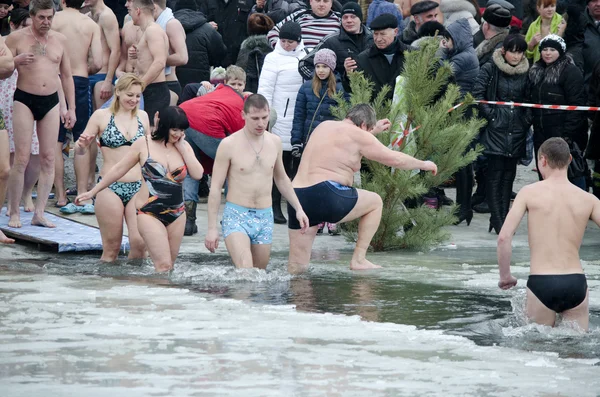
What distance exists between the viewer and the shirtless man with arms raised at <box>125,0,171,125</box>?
39.5 feet

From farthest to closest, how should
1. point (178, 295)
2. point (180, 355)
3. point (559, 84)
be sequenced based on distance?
1. point (559, 84)
2. point (178, 295)
3. point (180, 355)

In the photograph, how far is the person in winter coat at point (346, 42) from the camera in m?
12.4

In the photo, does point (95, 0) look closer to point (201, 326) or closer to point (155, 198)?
point (155, 198)

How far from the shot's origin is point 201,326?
712cm

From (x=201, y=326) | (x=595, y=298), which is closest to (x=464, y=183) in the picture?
(x=595, y=298)

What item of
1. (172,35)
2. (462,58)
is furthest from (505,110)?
(172,35)

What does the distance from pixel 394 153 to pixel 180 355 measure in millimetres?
4016

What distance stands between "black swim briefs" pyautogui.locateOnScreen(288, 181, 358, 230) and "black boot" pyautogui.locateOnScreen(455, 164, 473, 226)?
123 inches

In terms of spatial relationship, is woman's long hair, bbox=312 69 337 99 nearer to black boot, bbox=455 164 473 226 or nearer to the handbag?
black boot, bbox=455 164 473 226

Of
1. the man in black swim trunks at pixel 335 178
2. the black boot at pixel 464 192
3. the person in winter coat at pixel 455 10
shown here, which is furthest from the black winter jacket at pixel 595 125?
the man in black swim trunks at pixel 335 178

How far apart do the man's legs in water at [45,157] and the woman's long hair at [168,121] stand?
7.37ft

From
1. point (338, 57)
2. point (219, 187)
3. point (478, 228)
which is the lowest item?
point (478, 228)

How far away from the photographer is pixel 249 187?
9477mm

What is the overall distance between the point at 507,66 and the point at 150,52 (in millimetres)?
3975
